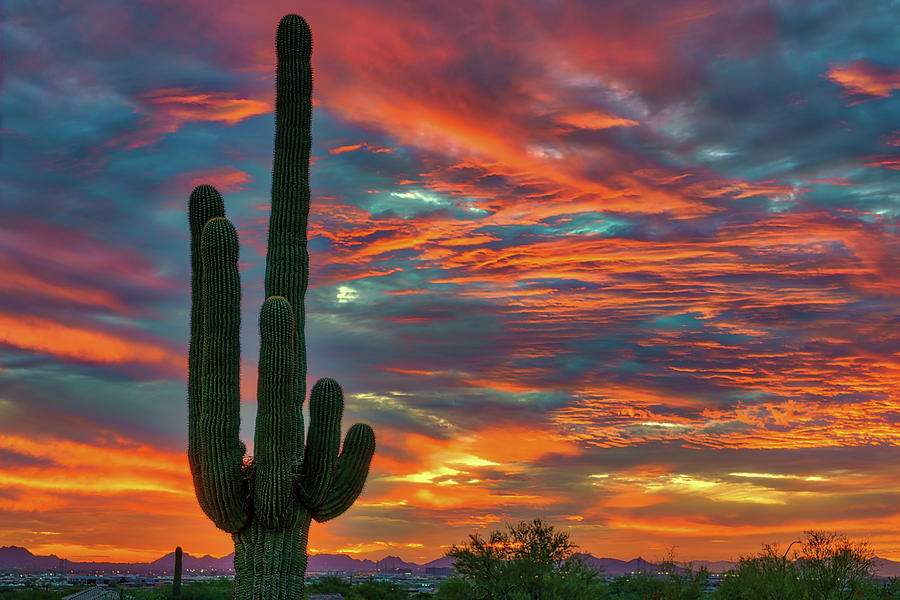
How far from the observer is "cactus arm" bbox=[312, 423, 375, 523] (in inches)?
813

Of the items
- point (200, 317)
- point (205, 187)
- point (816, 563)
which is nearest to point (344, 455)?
point (200, 317)

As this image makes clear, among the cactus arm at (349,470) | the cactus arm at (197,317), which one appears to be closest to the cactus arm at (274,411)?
the cactus arm at (349,470)

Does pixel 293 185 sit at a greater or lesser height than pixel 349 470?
greater

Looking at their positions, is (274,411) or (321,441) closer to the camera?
(274,411)

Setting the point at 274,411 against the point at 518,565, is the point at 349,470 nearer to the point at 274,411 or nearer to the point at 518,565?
the point at 274,411

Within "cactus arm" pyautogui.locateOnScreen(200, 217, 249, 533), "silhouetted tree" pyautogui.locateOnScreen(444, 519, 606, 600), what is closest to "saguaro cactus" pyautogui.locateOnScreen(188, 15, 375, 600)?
"cactus arm" pyautogui.locateOnScreen(200, 217, 249, 533)

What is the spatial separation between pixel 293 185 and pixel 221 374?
5.20 m

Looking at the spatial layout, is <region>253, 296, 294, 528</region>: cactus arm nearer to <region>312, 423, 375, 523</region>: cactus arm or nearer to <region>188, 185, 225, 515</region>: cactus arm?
<region>312, 423, 375, 523</region>: cactus arm

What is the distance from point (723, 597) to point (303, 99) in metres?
30.9

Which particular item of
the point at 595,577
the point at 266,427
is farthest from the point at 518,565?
the point at 266,427

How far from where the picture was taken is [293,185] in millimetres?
22391

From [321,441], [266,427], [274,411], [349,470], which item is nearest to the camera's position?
[274,411]

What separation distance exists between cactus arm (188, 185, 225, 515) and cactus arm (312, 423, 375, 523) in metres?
2.58

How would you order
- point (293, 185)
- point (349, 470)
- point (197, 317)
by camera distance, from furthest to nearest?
point (293, 185)
point (197, 317)
point (349, 470)
